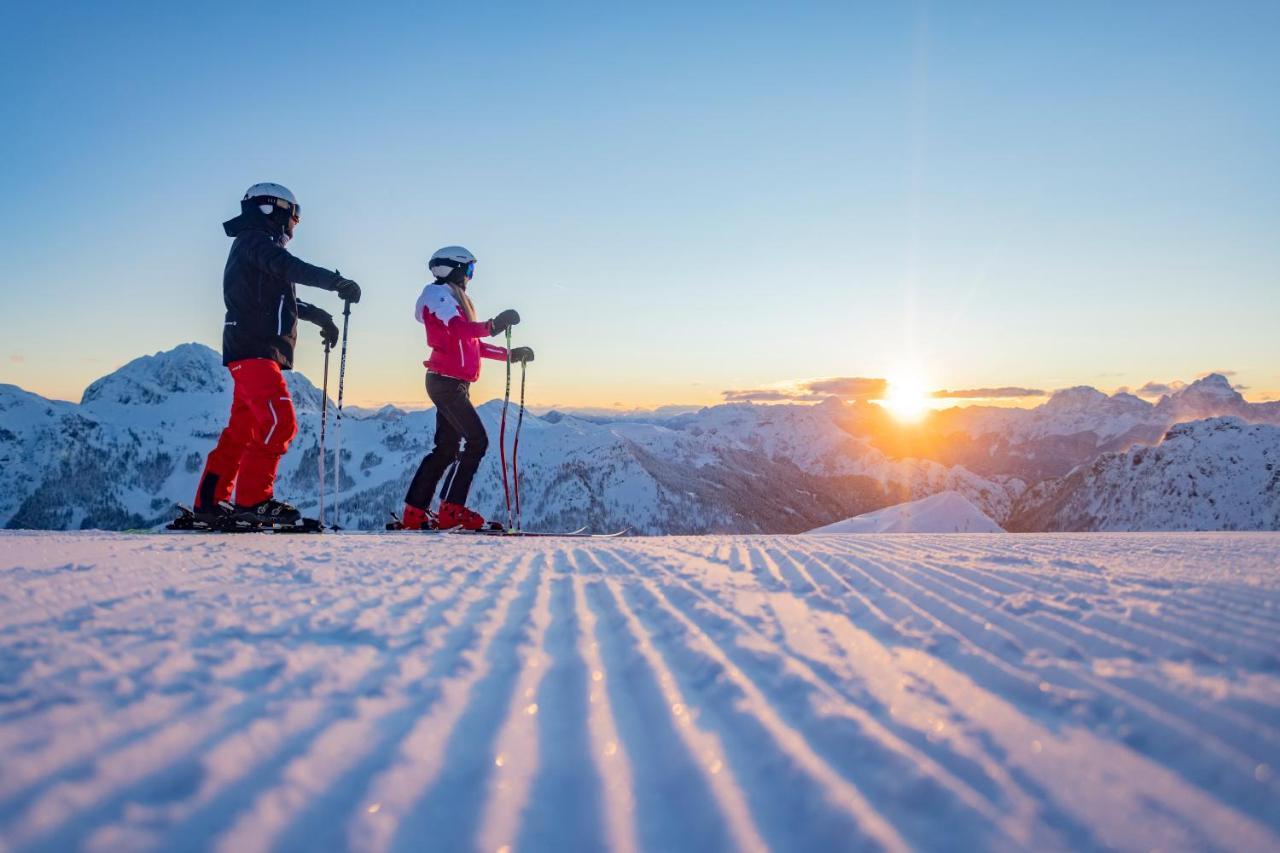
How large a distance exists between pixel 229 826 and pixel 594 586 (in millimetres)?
2351

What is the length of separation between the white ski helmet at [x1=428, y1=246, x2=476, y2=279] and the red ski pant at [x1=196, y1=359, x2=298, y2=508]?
2.35 m

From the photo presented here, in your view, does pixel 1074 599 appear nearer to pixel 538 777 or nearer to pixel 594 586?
pixel 594 586

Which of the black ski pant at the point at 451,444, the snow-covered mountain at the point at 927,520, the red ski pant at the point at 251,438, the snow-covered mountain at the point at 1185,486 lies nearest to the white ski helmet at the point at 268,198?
the red ski pant at the point at 251,438

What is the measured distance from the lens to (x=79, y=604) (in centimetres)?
237

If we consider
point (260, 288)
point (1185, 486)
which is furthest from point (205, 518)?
point (1185, 486)

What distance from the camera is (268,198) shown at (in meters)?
5.91

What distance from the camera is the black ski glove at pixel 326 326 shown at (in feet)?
20.9

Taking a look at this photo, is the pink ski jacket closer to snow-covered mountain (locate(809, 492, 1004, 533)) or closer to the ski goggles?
the ski goggles

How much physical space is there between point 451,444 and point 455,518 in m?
0.80

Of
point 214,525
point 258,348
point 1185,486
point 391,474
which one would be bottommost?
point 391,474

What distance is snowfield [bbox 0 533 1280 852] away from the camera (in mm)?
1110

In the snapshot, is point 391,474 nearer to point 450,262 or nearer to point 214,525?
point 450,262

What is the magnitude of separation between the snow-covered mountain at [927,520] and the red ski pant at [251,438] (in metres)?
12.6

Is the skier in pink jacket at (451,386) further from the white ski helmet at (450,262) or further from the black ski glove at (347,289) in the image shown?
the black ski glove at (347,289)
